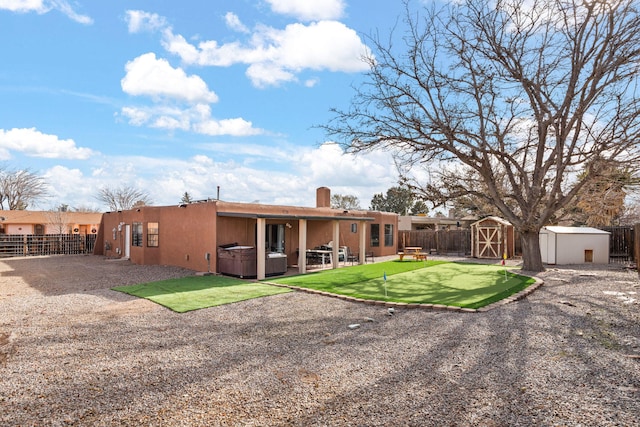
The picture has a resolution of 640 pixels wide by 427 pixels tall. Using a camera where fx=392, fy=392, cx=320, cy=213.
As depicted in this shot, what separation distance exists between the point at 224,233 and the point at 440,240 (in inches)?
632

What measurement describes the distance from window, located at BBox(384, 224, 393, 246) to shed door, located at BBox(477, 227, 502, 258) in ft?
17.2

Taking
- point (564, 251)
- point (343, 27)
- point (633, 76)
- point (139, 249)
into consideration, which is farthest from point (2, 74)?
point (564, 251)

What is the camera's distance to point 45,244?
23.9m

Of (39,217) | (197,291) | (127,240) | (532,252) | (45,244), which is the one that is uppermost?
(39,217)

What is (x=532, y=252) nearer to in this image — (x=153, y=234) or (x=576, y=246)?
(x=576, y=246)

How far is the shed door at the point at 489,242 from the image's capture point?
2114 centimetres

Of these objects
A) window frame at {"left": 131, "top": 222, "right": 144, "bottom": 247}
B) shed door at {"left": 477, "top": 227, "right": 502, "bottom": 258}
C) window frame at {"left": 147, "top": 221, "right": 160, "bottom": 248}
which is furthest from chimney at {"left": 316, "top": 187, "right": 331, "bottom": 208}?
window frame at {"left": 131, "top": 222, "right": 144, "bottom": 247}

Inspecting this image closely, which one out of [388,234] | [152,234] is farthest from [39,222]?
[388,234]

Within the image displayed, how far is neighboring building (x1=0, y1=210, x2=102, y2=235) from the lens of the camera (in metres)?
31.8

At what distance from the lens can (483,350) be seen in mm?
5469

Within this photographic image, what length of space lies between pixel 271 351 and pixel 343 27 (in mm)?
10001

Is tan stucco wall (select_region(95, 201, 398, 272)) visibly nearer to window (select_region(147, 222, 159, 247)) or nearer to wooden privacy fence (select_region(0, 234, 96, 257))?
window (select_region(147, 222, 159, 247))

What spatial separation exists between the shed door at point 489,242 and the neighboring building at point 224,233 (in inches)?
262

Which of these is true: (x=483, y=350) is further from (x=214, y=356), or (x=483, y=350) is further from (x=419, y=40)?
(x=419, y=40)
